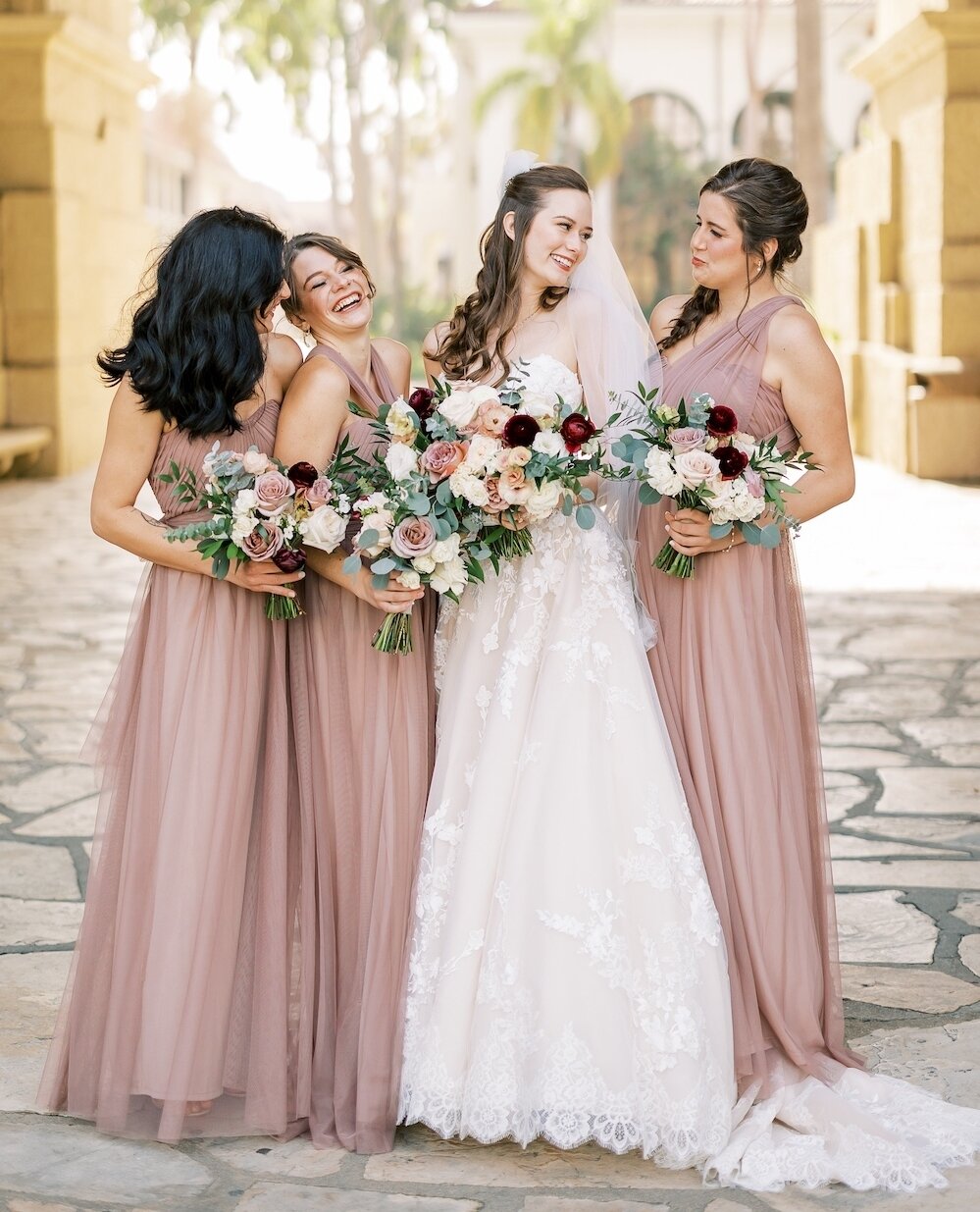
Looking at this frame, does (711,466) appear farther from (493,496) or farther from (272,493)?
(272,493)

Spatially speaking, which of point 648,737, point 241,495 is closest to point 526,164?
point 241,495

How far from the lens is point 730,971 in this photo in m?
3.81

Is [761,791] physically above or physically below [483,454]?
below

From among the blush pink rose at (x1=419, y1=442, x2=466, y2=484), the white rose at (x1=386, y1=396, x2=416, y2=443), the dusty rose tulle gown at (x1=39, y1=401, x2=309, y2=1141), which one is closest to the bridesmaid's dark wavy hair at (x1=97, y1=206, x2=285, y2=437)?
the dusty rose tulle gown at (x1=39, y1=401, x2=309, y2=1141)

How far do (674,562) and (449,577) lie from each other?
0.60 m

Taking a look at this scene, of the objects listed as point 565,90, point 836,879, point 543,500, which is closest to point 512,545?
point 543,500

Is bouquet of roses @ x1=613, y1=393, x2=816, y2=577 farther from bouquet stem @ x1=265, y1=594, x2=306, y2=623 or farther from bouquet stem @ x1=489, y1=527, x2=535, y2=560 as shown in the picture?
bouquet stem @ x1=265, y1=594, x2=306, y2=623

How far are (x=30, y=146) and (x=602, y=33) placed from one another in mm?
30136

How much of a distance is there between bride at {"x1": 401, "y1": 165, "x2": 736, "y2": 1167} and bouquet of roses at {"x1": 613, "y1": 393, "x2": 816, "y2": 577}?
210 mm

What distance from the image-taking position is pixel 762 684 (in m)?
3.97

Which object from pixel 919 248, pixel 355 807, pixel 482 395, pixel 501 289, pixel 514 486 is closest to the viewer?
pixel 514 486

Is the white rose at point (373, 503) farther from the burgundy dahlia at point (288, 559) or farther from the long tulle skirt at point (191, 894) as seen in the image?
the long tulle skirt at point (191, 894)

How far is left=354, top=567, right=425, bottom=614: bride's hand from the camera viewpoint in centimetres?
368

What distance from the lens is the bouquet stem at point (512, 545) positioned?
3.73 meters
